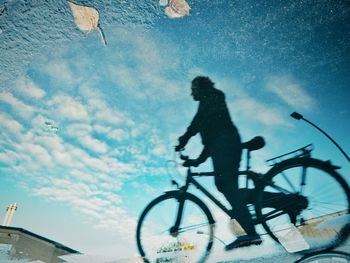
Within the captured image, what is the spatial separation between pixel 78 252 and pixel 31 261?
0.57 m

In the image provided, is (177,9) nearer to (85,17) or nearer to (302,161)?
(85,17)

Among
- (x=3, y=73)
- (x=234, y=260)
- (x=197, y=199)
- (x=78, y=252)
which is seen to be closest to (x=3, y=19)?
(x=3, y=73)

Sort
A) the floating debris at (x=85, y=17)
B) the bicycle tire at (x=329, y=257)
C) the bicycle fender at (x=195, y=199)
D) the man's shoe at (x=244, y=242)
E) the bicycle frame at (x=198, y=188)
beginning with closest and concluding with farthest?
the bicycle tire at (x=329, y=257) → the man's shoe at (x=244, y=242) → the bicycle frame at (x=198, y=188) → the bicycle fender at (x=195, y=199) → the floating debris at (x=85, y=17)

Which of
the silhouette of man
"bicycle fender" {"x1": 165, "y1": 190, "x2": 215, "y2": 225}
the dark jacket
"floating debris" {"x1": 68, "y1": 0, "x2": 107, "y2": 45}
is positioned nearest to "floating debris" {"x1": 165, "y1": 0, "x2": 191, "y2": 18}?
"floating debris" {"x1": 68, "y1": 0, "x2": 107, "y2": 45}

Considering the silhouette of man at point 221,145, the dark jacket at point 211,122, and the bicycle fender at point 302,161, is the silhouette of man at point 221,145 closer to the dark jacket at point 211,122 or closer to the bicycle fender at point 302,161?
the dark jacket at point 211,122

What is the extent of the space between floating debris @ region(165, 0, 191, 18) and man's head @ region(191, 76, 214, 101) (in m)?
1.31

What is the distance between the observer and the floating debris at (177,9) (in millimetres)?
4090

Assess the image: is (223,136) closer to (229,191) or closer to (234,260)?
(229,191)

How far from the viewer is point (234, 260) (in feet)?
7.71

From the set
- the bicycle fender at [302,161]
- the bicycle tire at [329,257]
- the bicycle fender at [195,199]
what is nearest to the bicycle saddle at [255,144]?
the bicycle fender at [302,161]

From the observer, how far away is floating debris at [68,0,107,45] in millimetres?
3674

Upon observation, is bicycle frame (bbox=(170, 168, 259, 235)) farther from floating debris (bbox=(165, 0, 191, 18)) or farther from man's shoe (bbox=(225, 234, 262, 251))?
floating debris (bbox=(165, 0, 191, 18))

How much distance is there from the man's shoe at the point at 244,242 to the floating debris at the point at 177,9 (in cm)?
380

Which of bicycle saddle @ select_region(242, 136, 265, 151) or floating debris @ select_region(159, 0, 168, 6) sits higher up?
floating debris @ select_region(159, 0, 168, 6)
